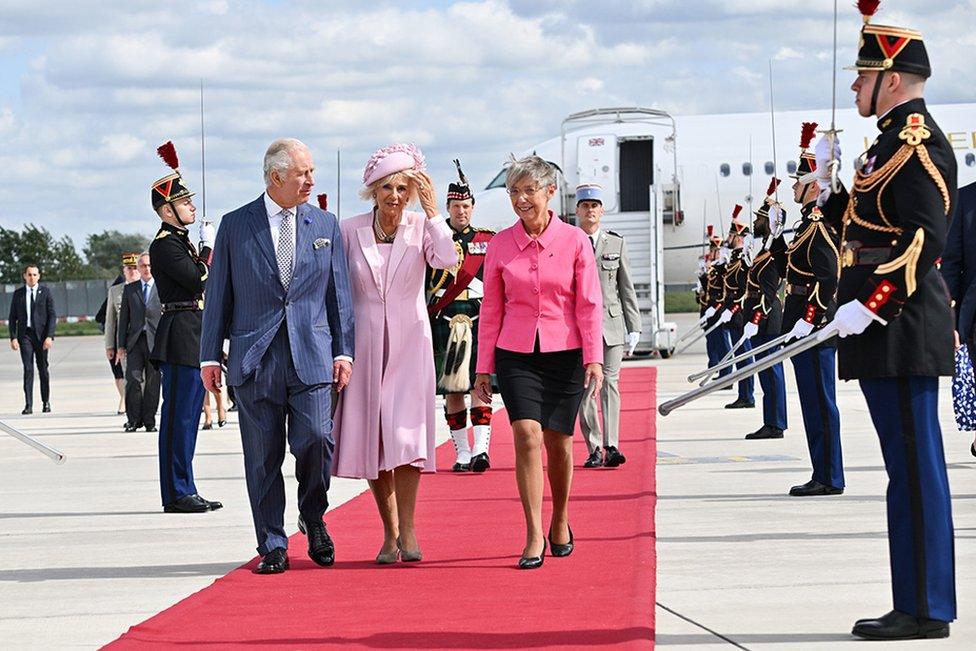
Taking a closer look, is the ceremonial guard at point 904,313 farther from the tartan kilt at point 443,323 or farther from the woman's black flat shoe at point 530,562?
the tartan kilt at point 443,323

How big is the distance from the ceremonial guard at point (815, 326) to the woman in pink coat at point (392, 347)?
8.46 ft

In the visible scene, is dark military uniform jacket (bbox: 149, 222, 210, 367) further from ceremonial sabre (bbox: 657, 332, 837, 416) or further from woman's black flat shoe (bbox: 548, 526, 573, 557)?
ceremonial sabre (bbox: 657, 332, 837, 416)

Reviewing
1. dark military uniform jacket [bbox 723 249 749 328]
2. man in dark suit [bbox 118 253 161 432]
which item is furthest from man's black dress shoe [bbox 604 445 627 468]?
man in dark suit [bbox 118 253 161 432]

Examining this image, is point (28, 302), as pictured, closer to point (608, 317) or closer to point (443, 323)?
point (443, 323)

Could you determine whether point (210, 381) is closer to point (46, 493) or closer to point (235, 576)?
point (235, 576)

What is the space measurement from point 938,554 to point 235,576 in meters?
3.05

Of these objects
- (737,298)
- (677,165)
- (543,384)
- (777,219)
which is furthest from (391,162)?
(677,165)

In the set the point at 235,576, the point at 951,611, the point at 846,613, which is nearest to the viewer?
the point at 951,611

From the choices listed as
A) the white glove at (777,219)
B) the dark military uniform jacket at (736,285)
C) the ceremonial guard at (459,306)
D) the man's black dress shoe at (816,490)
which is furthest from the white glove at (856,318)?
the dark military uniform jacket at (736,285)

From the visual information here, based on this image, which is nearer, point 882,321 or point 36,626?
point 882,321

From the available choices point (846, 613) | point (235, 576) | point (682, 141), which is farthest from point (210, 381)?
point (682, 141)

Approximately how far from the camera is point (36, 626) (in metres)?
→ 6.10

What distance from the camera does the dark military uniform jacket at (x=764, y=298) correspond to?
45.4 ft

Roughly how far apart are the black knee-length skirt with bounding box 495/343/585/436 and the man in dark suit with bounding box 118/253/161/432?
896 cm
